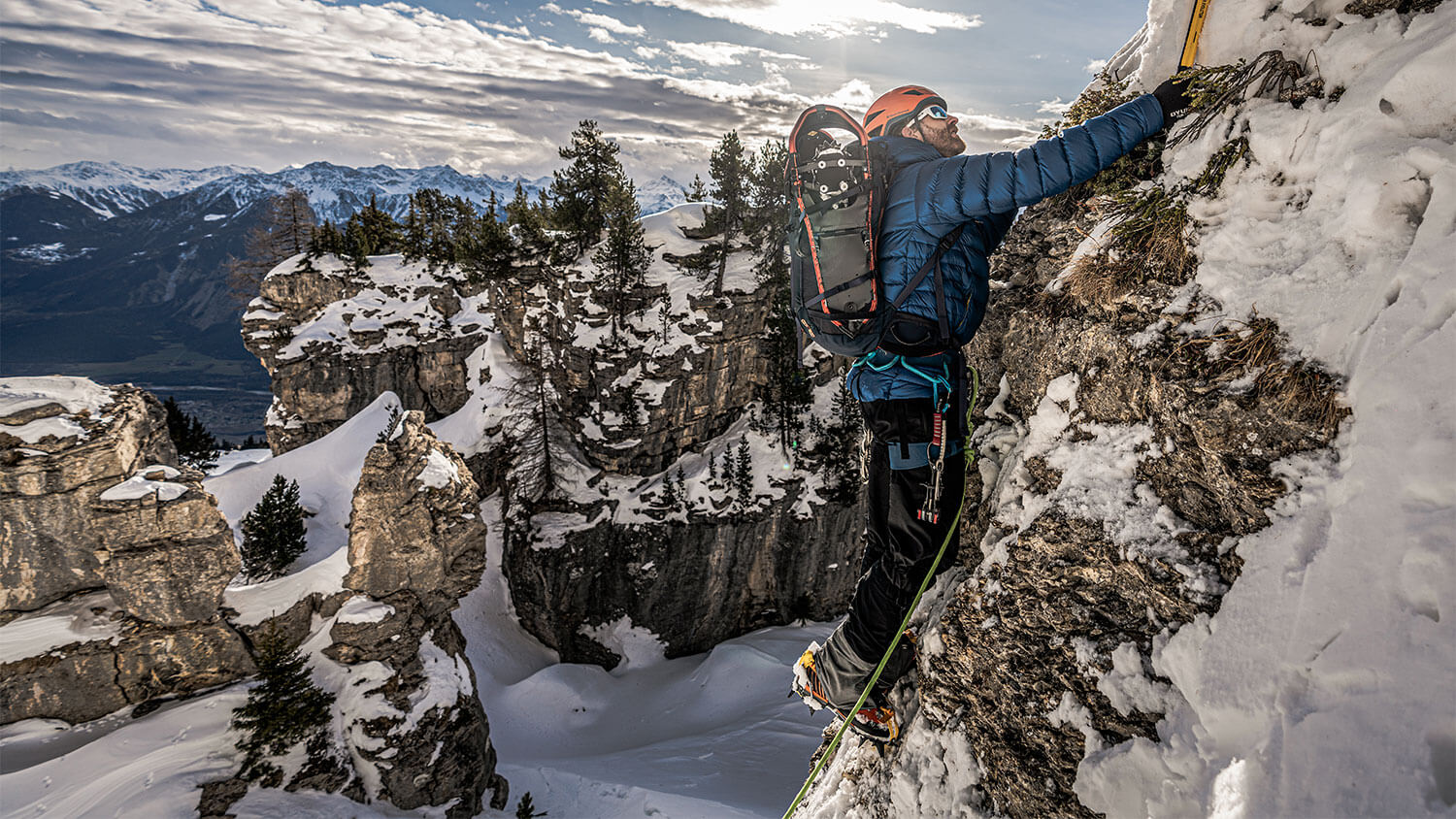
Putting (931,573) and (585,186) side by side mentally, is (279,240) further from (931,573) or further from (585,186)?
(931,573)

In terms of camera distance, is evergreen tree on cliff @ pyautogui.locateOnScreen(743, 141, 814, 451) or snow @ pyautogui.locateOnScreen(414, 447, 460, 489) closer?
snow @ pyautogui.locateOnScreen(414, 447, 460, 489)

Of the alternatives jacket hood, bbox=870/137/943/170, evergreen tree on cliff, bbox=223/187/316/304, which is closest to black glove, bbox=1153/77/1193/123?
jacket hood, bbox=870/137/943/170

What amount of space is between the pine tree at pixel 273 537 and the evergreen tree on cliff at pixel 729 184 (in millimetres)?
18893

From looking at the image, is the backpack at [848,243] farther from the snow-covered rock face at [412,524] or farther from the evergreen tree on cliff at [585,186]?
the evergreen tree on cliff at [585,186]

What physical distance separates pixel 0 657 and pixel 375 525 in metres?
6.38

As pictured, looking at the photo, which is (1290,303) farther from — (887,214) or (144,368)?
(144,368)

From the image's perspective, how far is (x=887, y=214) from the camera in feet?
12.0

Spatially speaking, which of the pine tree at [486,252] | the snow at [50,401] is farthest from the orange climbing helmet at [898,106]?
the pine tree at [486,252]

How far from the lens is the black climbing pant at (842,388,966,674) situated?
3625 mm

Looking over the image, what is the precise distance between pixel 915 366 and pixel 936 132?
1.62 metres

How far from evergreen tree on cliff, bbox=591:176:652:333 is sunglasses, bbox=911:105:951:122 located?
22.2 metres

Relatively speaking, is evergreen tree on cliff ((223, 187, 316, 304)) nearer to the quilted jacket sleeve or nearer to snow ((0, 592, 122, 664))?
snow ((0, 592, 122, 664))

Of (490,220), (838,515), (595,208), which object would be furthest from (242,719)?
(595,208)

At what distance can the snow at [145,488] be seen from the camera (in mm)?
10523
